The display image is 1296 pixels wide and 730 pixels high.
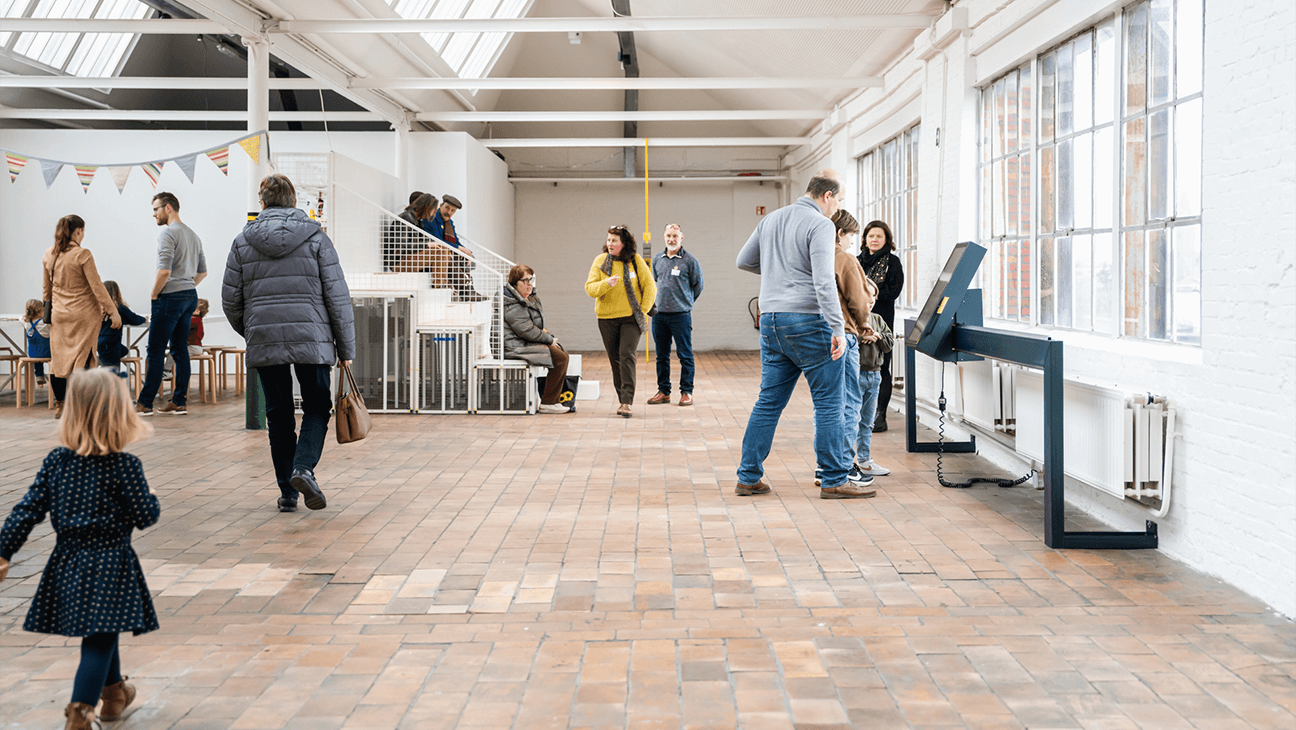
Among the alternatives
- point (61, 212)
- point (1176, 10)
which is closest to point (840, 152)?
point (1176, 10)

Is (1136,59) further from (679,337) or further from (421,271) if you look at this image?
(421,271)

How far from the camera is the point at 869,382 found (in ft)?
19.2

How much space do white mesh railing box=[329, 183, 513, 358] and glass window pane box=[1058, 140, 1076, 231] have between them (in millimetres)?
4409

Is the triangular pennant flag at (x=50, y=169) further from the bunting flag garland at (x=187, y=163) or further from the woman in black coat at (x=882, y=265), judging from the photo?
the woman in black coat at (x=882, y=265)

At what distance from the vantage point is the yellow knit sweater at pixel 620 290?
799cm

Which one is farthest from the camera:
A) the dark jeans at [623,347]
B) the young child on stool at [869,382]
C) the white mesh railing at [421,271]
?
the white mesh railing at [421,271]

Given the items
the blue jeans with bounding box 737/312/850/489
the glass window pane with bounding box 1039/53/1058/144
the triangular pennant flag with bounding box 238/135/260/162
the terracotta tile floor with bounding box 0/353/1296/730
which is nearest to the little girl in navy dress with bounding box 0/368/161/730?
the terracotta tile floor with bounding box 0/353/1296/730

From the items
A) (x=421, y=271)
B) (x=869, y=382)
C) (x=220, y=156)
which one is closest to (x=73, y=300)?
(x=220, y=156)

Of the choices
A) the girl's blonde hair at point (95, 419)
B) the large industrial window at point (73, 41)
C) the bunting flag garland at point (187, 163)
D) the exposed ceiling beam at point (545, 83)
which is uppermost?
the large industrial window at point (73, 41)

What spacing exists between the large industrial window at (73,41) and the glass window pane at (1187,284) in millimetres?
9302

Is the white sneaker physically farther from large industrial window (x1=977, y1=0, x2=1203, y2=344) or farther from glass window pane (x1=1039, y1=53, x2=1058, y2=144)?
glass window pane (x1=1039, y1=53, x2=1058, y2=144)

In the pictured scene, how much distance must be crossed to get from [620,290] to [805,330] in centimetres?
340

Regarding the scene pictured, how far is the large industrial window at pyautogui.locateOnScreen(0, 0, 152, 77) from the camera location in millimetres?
9594

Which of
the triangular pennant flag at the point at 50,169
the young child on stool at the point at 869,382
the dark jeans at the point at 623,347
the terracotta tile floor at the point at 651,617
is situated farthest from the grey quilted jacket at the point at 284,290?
the triangular pennant flag at the point at 50,169
